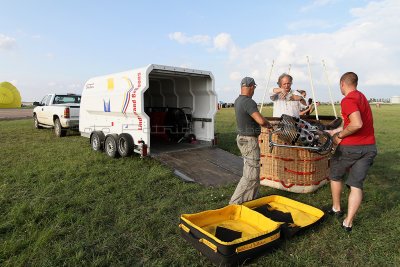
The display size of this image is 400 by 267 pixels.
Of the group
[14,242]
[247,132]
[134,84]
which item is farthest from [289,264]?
[134,84]

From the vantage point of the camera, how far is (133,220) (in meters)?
4.04

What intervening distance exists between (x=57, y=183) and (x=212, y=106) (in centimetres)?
465

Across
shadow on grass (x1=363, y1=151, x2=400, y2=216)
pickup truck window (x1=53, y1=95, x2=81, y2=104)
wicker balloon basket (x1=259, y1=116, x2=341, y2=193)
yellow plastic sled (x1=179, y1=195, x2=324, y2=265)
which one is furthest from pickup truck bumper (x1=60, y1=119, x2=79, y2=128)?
shadow on grass (x1=363, y1=151, x2=400, y2=216)

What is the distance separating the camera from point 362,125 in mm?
3375

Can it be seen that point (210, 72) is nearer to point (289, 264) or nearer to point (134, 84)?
point (134, 84)

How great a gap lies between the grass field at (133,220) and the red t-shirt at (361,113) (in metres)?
1.21

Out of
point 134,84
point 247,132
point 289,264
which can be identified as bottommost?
point 289,264

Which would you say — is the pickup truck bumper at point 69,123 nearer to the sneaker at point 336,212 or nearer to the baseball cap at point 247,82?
the baseball cap at point 247,82

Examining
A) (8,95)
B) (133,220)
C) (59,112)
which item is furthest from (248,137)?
(8,95)

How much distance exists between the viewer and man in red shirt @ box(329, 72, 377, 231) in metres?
3.38

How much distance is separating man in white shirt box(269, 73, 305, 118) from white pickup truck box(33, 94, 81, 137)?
9.19 metres

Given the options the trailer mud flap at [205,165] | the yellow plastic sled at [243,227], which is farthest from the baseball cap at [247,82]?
the trailer mud flap at [205,165]

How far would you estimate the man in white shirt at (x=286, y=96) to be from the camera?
5062 mm

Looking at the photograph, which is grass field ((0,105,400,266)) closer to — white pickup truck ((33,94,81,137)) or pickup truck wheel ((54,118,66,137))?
white pickup truck ((33,94,81,137))
